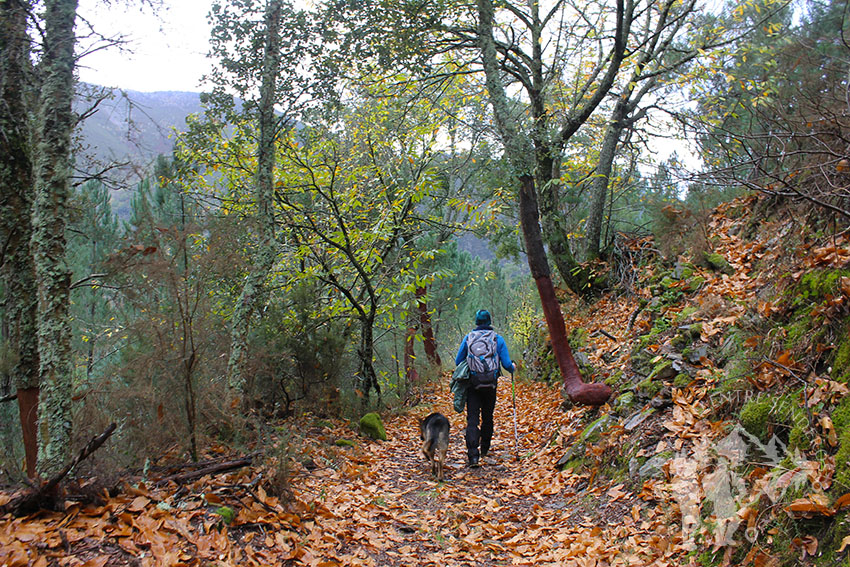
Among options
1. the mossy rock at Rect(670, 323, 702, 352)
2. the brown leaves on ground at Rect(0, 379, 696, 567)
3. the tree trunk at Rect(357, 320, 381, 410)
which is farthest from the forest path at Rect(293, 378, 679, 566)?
the mossy rock at Rect(670, 323, 702, 352)

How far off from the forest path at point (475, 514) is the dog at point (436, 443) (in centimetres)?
18

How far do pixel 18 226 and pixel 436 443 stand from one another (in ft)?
17.4

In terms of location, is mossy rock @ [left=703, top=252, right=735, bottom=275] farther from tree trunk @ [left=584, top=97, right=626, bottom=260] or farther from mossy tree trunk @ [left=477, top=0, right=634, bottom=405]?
tree trunk @ [left=584, top=97, right=626, bottom=260]

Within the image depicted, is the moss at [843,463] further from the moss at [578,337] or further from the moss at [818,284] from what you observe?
the moss at [578,337]

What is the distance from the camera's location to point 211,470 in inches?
167

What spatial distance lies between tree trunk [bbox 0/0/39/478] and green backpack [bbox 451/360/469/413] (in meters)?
4.79

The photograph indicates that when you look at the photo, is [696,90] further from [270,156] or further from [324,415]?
[324,415]

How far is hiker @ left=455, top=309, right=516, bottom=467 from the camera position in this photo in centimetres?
678

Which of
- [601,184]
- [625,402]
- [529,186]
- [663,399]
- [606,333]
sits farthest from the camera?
[601,184]

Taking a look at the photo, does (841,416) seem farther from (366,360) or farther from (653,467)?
(366,360)

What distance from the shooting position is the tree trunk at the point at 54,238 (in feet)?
12.4

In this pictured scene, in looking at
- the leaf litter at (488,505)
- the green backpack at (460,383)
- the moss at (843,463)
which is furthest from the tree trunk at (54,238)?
the moss at (843,463)

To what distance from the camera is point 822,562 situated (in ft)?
Result: 8.13

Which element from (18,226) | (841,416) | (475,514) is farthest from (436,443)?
(18,226)
